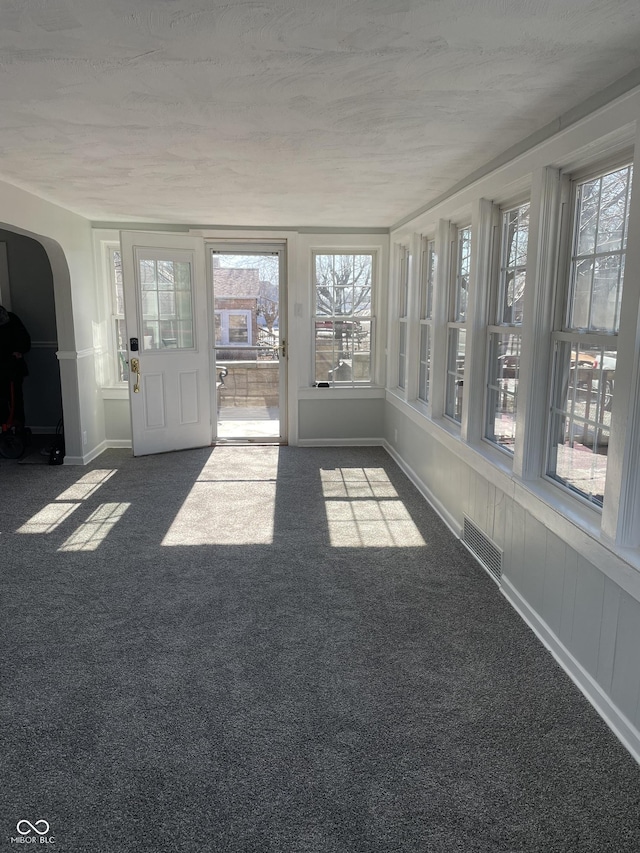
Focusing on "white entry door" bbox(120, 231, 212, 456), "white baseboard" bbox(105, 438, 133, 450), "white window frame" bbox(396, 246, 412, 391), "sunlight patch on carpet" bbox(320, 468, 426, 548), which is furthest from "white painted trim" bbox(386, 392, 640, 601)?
"white baseboard" bbox(105, 438, 133, 450)

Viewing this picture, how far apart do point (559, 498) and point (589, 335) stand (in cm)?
75

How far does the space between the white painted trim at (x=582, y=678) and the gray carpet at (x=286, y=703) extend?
0.04 metres

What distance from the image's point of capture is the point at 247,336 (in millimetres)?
10078

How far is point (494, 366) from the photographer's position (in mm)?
3727

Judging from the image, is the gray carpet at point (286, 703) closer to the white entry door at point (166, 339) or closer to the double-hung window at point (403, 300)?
the white entry door at point (166, 339)

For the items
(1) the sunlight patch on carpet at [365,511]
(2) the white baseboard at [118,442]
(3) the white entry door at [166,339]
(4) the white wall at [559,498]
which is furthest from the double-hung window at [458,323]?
(2) the white baseboard at [118,442]

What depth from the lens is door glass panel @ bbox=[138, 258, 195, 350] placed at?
236 inches

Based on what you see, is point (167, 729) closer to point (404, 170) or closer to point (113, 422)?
point (404, 170)

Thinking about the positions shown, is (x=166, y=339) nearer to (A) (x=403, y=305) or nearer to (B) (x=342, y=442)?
(B) (x=342, y=442)

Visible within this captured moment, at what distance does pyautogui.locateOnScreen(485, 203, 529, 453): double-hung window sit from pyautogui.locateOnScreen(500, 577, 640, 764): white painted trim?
918mm

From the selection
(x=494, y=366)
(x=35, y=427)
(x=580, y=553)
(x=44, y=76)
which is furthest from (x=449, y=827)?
(x=35, y=427)

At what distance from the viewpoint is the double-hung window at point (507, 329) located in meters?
3.42

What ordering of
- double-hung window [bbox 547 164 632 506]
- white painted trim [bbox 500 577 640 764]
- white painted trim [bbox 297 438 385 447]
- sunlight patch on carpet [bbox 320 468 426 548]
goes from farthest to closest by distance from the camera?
white painted trim [bbox 297 438 385 447]
sunlight patch on carpet [bbox 320 468 426 548]
double-hung window [bbox 547 164 632 506]
white painted trim [bbox 500 577 640 764]

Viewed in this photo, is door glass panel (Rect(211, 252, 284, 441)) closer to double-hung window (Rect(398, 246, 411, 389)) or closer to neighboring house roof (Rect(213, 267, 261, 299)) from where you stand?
neighboring house roof (Rect(213, 267, 261, 299))
